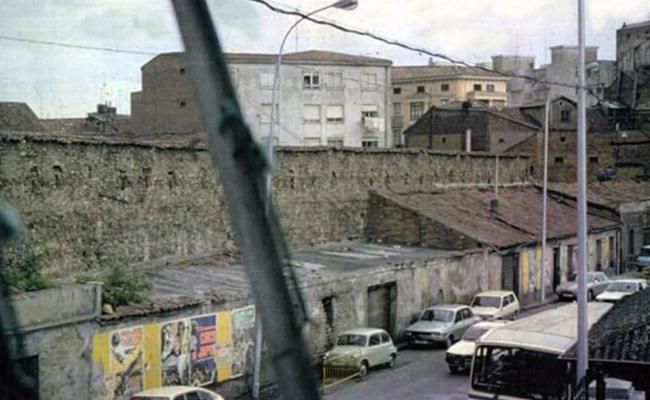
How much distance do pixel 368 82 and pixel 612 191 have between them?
702 inches

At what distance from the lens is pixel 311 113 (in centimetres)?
4966

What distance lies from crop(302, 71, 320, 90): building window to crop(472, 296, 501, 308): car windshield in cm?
2694

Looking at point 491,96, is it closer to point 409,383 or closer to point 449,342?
point 449,342

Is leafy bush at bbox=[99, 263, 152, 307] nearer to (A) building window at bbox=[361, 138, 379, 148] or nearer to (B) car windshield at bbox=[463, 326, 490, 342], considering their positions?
(B) car windshield at bbox=[463, 326, 490, 342]

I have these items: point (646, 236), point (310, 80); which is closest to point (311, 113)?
point (310, 80)

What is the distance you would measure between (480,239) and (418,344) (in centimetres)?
560

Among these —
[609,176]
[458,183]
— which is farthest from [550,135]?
[458,183]

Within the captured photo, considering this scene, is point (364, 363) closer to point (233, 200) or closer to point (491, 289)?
point (491, 289)

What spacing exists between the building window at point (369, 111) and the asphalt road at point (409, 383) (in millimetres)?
33504

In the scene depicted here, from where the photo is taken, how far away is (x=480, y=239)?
87.8ft

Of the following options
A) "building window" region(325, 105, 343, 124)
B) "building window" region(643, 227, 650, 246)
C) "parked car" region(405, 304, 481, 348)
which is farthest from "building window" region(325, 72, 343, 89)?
"parked car" region(405, 304, 481, 348)

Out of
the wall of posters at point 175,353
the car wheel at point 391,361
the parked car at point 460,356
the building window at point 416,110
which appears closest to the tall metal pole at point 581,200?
the wall of posters at point 175,353

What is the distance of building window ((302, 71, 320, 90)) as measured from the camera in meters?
50.2

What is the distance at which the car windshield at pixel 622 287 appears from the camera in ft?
86.3
